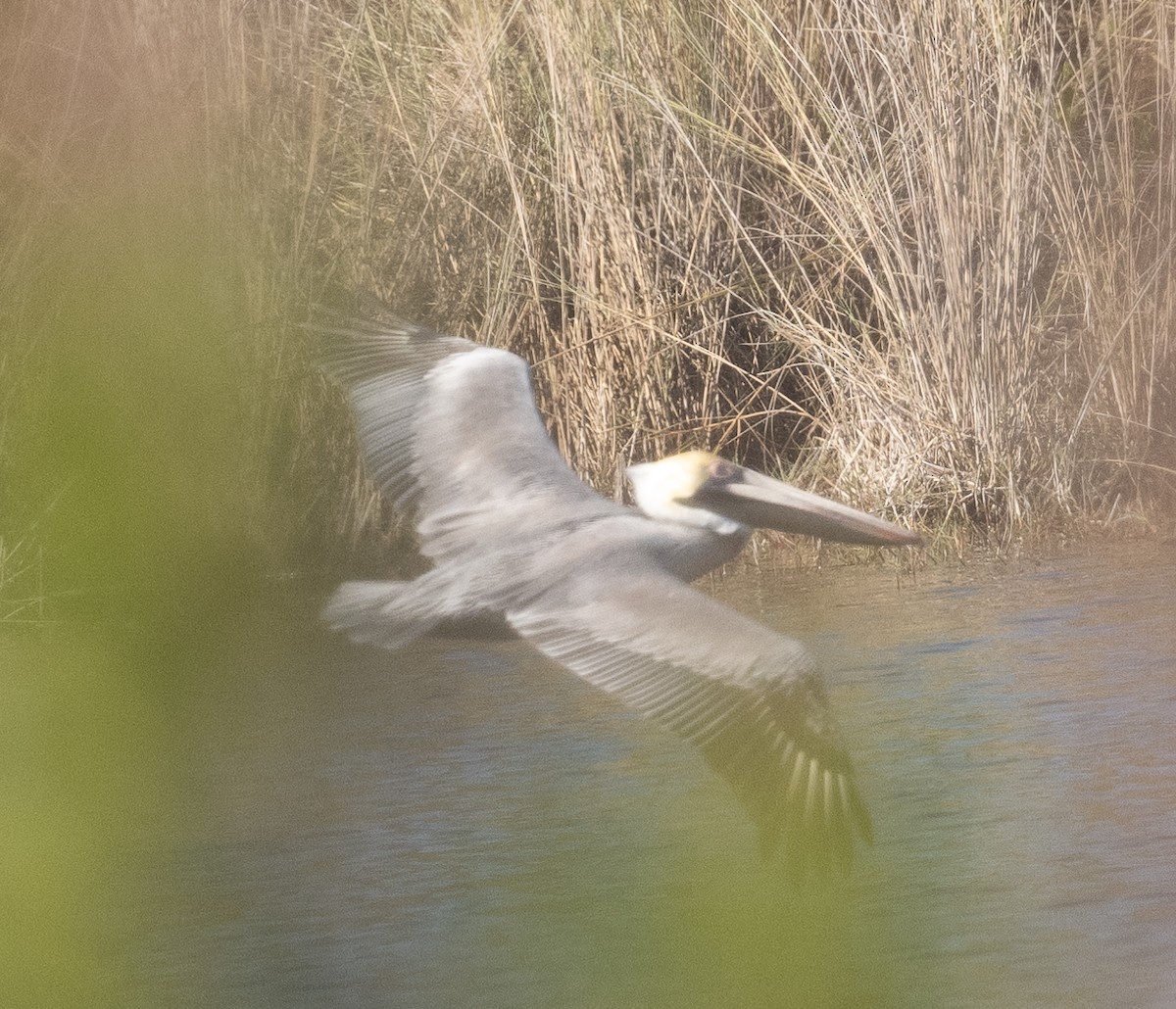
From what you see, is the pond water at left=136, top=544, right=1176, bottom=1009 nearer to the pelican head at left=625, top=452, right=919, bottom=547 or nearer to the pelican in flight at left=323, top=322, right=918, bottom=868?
the pelican in flight at left=323, top=322, right=918, bottom=868

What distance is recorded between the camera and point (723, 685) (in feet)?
11.2

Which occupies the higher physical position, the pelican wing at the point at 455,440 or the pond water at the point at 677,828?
the pelican wing at the point at 455,440

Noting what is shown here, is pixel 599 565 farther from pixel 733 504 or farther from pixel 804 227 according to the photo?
pixel 804 227

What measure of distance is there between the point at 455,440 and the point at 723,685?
1.47 meters

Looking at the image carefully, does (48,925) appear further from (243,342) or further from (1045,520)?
(1045,520)

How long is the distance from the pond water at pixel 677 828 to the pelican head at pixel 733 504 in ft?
1.79

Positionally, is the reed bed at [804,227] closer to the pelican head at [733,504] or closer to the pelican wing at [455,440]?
the pelican wing at [455,440]

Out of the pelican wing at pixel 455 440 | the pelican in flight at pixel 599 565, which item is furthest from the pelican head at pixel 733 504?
the pelican wing at pixel 455 440

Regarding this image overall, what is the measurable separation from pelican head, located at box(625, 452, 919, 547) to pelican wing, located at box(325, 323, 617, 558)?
160 millimetres

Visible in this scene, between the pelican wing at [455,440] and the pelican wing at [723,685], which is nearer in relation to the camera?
the pelican wing at [723,685]

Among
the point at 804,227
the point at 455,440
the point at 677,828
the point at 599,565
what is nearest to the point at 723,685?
the point at 599,565

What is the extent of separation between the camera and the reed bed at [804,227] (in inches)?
266

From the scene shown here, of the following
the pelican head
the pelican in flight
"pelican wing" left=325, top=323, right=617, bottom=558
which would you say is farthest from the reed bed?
the pelican head

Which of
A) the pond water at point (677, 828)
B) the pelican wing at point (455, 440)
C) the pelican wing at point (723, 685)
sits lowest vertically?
the pond water at point (677, 828)
